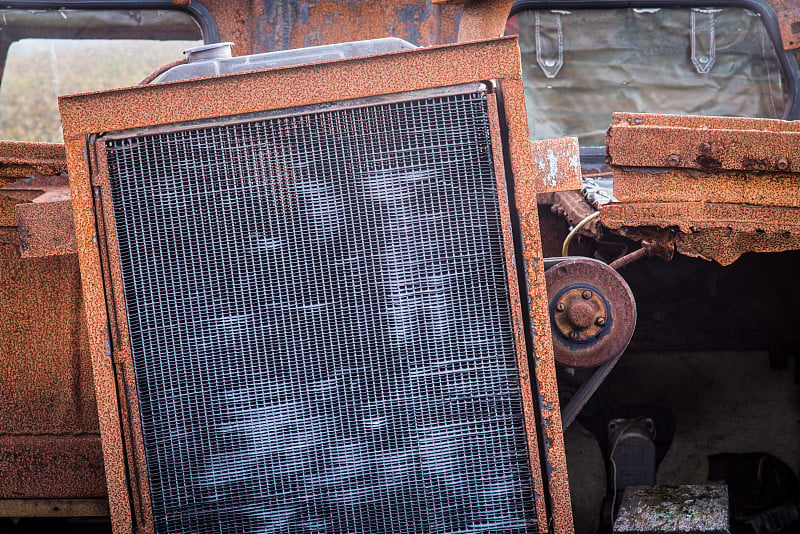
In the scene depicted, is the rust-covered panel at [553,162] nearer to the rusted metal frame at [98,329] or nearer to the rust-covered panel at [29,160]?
the rusted metal frame at [98,329]

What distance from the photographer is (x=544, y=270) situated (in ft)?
6.48

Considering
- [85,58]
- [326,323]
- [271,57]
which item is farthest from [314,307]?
[85,58]

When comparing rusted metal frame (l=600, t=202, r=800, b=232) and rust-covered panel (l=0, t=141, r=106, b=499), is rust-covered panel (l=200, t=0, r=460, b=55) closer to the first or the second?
rust-covered panel (l=0, t=141, r=106, b=499)

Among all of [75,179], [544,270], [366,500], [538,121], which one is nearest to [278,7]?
[538,121]

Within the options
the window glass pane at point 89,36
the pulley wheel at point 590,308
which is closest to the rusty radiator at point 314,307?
the pulley wheel at point 590,308

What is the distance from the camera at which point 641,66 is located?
129 inches

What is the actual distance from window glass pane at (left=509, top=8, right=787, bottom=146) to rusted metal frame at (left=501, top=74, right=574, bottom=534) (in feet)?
4.74

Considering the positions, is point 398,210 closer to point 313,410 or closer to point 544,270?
point 544,270

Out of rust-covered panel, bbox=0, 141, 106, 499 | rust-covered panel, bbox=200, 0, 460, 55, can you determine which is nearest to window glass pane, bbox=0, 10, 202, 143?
rust-covered panel, bbox=200, 0, 460, 55

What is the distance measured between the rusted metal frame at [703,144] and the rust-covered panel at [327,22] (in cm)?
125

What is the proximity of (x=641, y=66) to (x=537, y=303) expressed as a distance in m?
1.80

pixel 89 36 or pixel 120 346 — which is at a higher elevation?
pixel 89 36

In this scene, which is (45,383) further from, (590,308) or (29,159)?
(590,308)

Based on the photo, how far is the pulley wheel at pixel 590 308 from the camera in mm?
2000
